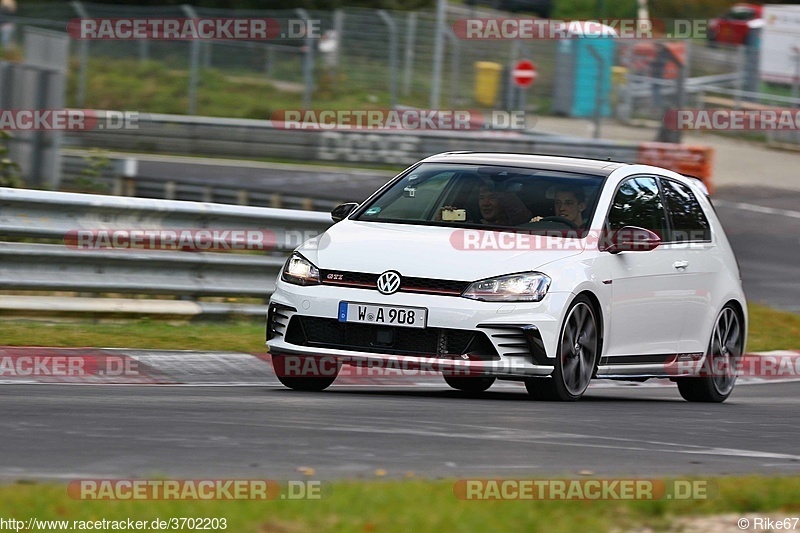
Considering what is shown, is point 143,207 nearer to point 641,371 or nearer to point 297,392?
point 297,392

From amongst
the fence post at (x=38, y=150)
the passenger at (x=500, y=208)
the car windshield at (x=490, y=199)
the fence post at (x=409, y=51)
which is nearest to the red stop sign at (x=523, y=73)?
the fence post at (x=409, y=51)

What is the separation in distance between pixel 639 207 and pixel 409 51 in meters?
22.3

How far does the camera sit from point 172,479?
5.57 meters

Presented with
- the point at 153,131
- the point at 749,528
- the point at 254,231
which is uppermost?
the point at 749,528

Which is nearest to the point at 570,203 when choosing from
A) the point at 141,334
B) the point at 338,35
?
the point at 141,334

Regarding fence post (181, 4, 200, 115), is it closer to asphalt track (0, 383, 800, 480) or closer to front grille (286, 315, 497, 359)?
asphalt track (0, 383, 800, 480)

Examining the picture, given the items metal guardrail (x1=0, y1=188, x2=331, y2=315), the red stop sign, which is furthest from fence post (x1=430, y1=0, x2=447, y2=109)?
metal guardrail (x1=0, y1=188, x2=331, y2=315)

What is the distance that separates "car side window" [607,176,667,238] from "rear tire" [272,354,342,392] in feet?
6.67

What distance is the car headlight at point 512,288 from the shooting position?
346 inches

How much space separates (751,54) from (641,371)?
1101 inches

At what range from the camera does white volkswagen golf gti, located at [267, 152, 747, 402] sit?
880 centimetres

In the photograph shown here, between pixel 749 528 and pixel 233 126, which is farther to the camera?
pixel 233 126

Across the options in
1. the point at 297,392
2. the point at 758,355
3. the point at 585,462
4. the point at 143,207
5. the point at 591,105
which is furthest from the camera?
the point at 591,105

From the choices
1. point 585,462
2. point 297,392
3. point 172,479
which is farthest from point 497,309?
point 172,479
